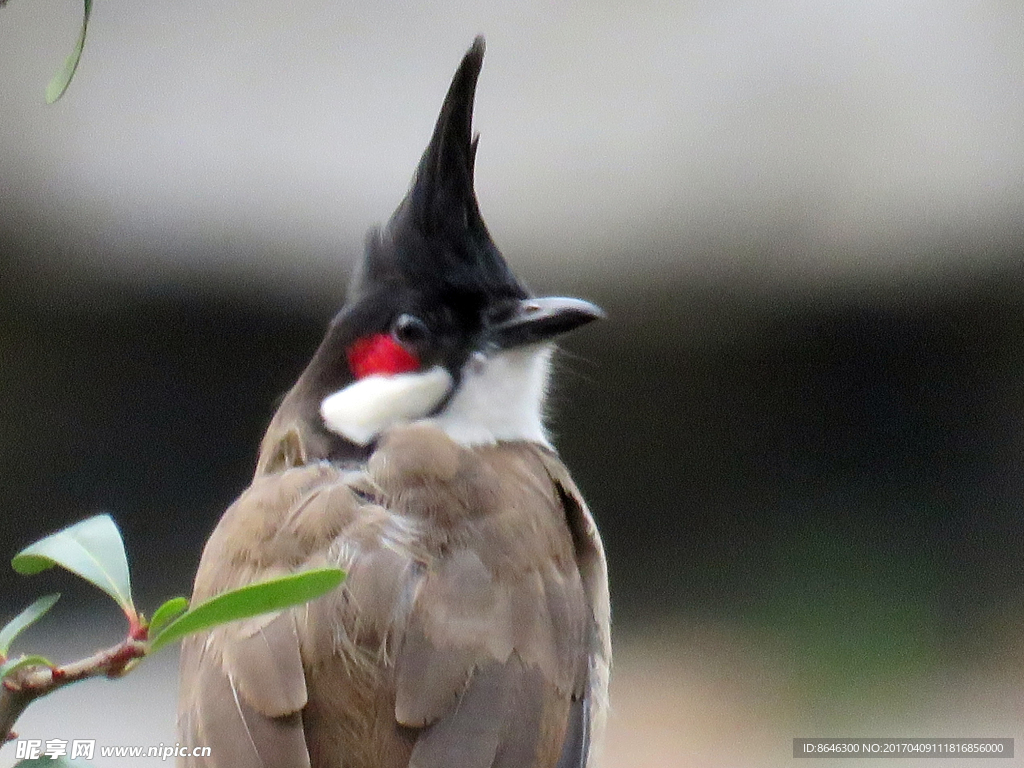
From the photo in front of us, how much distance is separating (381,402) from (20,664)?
85 centimetres

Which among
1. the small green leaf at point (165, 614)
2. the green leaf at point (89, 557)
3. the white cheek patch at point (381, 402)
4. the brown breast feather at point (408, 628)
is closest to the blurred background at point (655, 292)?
the white cheek patch at point (381, 402)

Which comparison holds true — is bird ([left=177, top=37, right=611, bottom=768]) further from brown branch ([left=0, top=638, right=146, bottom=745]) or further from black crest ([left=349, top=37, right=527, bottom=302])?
brown branch ([left=0, top=638, right=146, bottom=745])

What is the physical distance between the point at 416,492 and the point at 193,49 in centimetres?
211

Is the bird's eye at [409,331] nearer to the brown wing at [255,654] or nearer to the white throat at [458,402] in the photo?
the white throat at [458,402]

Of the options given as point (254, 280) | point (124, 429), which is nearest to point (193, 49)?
point (254, 280)

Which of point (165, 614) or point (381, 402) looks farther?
point (381, 402)

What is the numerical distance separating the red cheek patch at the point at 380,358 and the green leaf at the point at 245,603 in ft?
2.82

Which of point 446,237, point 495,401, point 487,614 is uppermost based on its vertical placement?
point 446,237

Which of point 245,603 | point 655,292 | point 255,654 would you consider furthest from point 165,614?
point 655,292

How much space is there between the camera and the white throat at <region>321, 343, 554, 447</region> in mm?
1534

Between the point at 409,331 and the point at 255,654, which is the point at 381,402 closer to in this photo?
the point at 409,331

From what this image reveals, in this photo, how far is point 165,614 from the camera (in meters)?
0.72

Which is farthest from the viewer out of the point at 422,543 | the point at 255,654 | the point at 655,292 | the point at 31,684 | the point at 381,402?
the point at 655,292

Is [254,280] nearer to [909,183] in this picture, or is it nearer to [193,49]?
[193,49]
